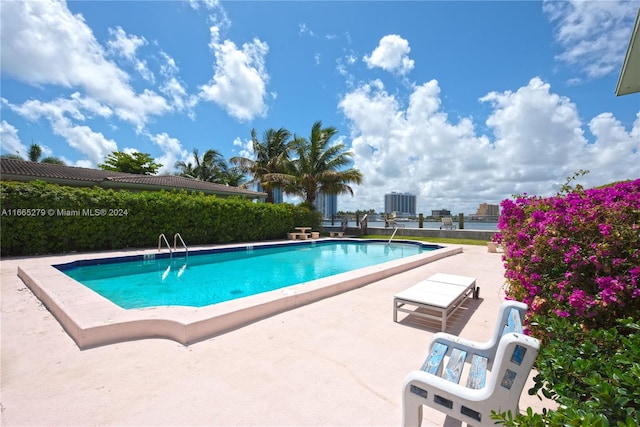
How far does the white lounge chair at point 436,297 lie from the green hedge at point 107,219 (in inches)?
507

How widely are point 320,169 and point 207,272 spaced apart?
14.1m

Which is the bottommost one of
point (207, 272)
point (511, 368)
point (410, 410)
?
point (207, 272)

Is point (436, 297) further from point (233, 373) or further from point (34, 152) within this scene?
point (34, 152)

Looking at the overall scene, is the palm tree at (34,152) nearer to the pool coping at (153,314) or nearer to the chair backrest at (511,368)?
the pool coping at (153,314)

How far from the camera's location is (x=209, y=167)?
109 ft

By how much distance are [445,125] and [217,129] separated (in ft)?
64.6

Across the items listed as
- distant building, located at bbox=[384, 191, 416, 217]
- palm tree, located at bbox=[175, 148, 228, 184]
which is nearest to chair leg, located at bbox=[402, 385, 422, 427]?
distant building, located at bbox=[384, 191, 416, 217]

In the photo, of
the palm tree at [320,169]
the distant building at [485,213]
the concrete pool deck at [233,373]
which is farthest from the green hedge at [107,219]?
the distant building at [485,213]

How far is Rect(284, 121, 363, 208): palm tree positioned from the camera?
2166 cm

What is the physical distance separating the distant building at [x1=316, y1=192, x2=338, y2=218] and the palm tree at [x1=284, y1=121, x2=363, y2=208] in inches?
21.4

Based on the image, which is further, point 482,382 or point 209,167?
point 209,167

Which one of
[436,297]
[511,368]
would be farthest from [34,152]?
[511,368]

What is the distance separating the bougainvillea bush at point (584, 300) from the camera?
116 centimetres

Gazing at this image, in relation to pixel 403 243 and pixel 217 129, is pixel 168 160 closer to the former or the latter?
pixel 217 129
